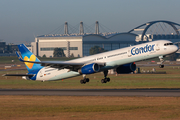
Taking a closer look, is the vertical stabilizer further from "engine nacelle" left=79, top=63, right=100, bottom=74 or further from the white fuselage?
"engine nacelle" left=79, top=63, right=100, bottom=74

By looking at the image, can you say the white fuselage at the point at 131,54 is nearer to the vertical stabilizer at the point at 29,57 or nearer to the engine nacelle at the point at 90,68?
the engine nacelle at the point at 90,68

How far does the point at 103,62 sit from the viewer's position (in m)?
57.1

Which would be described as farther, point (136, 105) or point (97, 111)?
point (136, 105)

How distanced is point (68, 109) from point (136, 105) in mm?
9339

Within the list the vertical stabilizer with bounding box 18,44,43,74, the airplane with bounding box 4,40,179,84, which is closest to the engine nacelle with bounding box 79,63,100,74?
the airplane with bounding box 4,40,179,84

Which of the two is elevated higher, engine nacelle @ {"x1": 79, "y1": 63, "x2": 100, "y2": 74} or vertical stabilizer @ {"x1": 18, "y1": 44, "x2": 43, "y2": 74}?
vertical stabilizer @ {"x1": 18, "y1": 44, "x2": 43, "y2": 74}

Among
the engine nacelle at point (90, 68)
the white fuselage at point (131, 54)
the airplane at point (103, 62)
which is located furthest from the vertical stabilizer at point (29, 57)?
the engine nacelle at point (90, 68)

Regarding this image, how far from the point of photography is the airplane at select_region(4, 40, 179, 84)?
2062 inches

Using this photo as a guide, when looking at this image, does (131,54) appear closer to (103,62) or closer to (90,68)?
(103,62)

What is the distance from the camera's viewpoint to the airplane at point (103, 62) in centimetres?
5238

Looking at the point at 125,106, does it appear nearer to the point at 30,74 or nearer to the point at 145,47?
the point at 145,47

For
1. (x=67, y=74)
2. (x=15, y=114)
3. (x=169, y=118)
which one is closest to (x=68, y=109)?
(x=15, y=114)

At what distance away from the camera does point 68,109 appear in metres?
38.1

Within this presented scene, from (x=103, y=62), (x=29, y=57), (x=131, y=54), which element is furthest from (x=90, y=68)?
(x=29, y=57)
